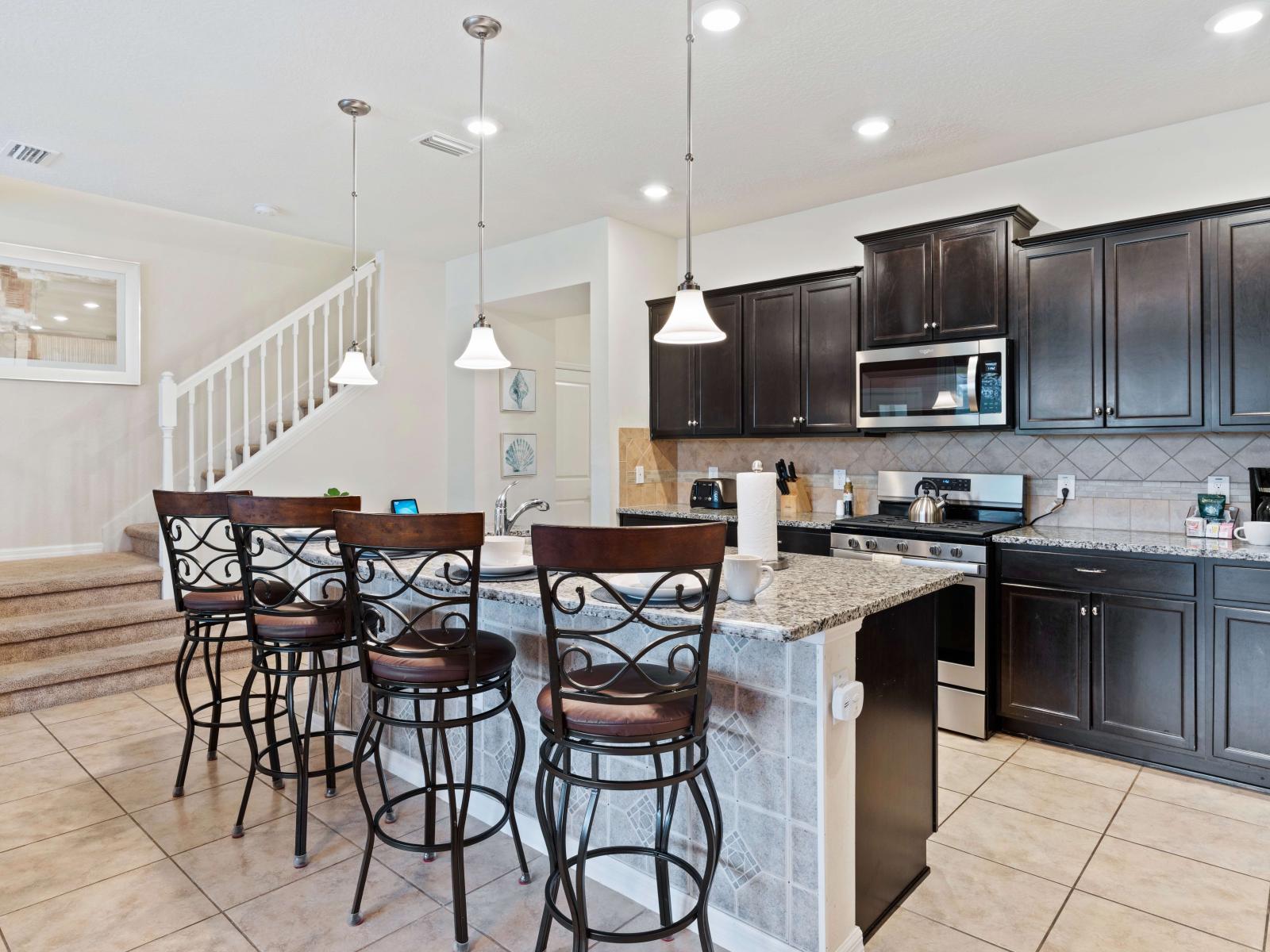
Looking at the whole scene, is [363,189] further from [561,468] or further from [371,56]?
[561,468]

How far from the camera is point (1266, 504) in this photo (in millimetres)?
3105

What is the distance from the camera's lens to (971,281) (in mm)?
3656

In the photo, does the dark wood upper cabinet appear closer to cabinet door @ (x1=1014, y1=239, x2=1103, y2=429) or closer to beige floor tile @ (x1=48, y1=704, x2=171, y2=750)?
cabinet door @ (x1=1014, y1=239, x2=1103, y2=429)

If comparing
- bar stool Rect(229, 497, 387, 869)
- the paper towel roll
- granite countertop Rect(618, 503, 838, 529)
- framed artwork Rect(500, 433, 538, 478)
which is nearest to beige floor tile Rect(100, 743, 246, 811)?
bar stool Rect(229, 497, 387, 869)

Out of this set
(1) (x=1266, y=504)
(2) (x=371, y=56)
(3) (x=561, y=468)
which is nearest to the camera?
(2) (x=371, y=56)

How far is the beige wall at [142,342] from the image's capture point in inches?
195

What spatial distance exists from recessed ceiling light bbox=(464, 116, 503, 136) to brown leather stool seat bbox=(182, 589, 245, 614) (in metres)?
2.24

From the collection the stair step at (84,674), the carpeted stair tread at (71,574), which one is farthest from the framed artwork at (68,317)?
the stair step at (84,674)

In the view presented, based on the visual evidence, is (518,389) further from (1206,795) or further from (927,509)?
(1206,795)

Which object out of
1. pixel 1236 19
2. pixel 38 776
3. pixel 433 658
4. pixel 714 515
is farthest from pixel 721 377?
pixel 38 776

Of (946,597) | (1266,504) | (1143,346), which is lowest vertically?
(946,597)

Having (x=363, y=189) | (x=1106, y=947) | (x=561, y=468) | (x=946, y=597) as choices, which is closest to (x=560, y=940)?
(x=1106, y=947)

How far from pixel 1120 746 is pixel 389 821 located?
296 centimetres

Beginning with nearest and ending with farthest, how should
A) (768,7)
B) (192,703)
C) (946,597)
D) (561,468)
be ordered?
(768,7) < (946,597) < (192,703) < (561,468)
